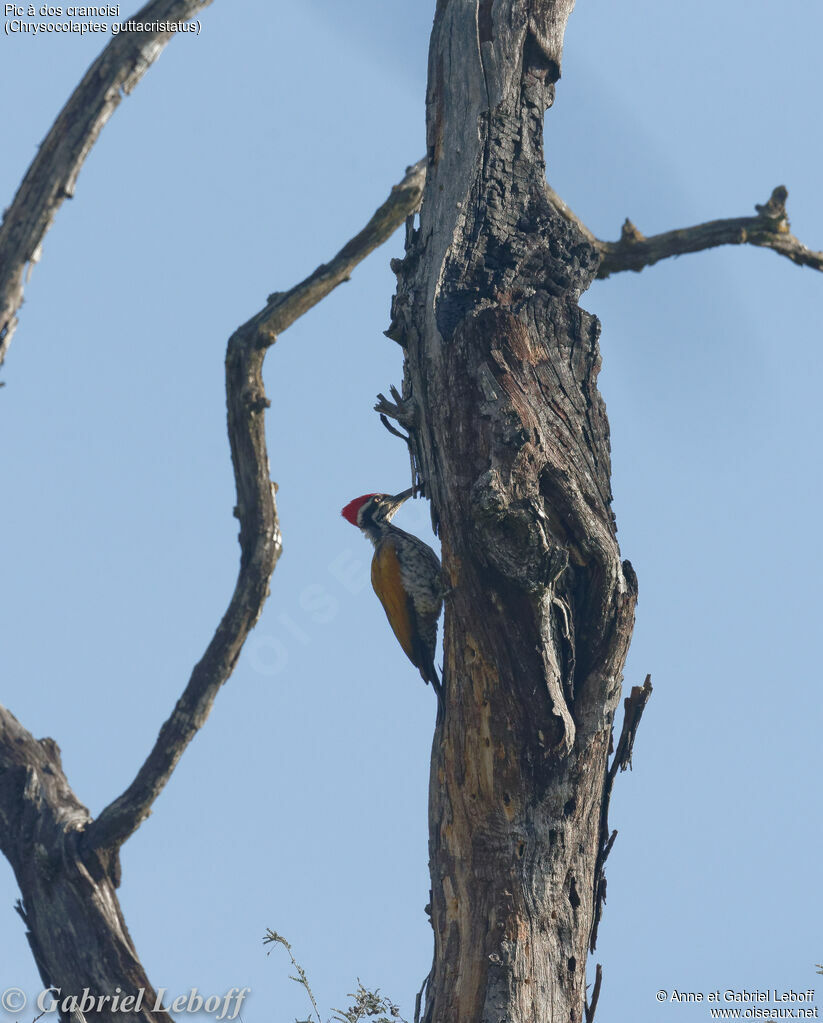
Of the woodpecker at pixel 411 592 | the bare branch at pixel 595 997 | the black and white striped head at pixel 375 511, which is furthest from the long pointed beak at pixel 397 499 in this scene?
the bare branch at pixel 595 997

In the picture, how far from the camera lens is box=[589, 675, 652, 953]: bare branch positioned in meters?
3.82

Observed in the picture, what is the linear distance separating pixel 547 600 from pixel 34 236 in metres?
3.00

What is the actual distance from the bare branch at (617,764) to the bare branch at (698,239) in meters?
3.99

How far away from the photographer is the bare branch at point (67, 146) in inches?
185

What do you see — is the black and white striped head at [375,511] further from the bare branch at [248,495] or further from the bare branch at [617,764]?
Result: the bare branch at [617,764]

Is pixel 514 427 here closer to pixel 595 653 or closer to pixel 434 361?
pixel 434 361

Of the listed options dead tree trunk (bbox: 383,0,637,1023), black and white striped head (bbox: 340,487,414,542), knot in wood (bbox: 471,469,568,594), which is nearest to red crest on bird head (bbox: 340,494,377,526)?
black and white striped head (bbox: 340,487,414,542)

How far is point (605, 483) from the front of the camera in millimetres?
3879

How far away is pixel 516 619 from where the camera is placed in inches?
139

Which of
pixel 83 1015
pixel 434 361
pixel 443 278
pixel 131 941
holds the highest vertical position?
pixel 443 278

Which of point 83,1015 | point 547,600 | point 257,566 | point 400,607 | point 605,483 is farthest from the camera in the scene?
point 257,566

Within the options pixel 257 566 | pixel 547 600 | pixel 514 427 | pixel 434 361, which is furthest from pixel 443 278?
pixel 257 566

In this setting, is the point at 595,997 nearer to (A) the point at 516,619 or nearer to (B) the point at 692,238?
(A) the point at 516,619

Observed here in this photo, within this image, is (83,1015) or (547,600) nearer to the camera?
(547,600)
